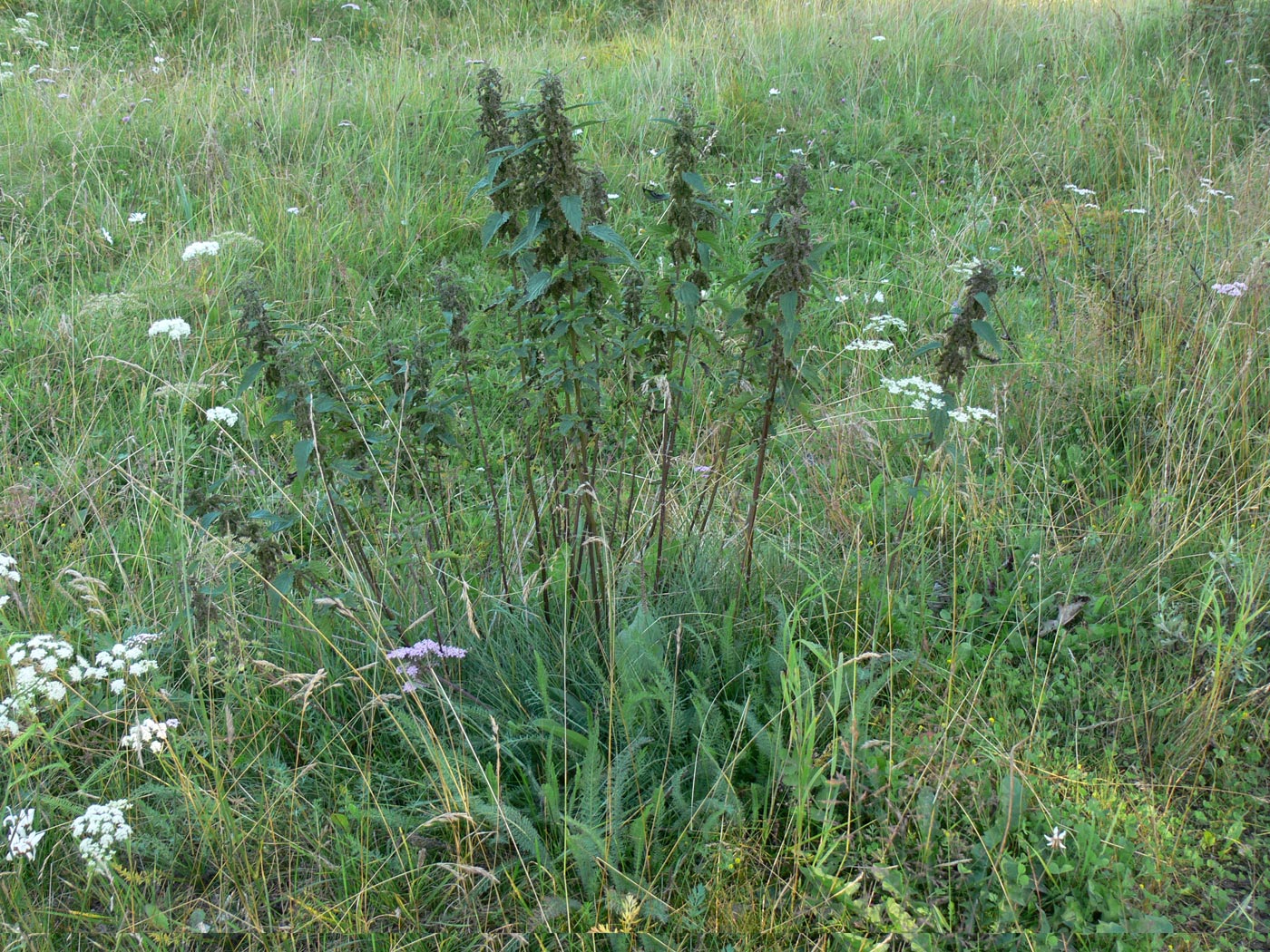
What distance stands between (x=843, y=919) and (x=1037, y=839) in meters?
0.48

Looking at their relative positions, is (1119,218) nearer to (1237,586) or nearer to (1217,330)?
(1217,330)

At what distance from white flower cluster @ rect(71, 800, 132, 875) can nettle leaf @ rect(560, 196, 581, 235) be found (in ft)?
4.79

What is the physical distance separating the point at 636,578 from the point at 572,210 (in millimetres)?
1148

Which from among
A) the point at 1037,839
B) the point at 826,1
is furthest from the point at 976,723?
the point at 826,1

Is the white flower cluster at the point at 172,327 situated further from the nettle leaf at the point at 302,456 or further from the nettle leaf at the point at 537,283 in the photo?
the nettle leaf at the point at 537,283

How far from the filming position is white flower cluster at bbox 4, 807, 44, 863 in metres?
1.75

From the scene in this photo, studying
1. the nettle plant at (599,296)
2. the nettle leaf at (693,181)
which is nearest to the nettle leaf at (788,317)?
the nettle plant at (599,296)

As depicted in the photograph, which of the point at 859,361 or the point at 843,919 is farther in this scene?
the point at 859,361

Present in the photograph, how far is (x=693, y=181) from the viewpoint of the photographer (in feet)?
6.95

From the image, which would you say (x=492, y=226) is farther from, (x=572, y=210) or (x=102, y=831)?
(x=102, y=831)

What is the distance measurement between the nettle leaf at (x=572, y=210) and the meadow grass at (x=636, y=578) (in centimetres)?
16

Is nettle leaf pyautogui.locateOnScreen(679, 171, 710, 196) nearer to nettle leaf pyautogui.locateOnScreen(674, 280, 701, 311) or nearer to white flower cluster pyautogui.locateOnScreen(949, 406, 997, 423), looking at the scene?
nettle leaf pyautogui.locateOnScreen(674, 280, 701, 311)

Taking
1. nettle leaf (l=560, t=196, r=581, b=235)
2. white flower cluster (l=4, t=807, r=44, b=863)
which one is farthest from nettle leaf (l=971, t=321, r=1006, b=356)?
white flower cluster (l=4, t=807, r=44, b=863)

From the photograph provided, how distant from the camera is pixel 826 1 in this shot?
7.42 m
